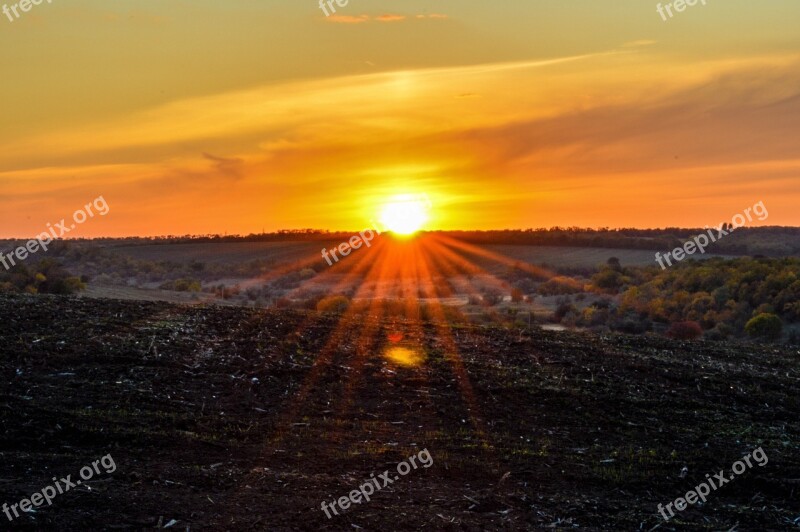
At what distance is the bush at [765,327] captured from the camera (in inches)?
1144

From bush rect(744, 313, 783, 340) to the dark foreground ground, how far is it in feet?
50.5

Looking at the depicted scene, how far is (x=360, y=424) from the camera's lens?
385 inches

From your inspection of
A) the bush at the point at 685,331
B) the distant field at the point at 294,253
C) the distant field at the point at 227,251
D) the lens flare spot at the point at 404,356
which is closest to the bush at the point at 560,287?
the distant field at the point at 294,253

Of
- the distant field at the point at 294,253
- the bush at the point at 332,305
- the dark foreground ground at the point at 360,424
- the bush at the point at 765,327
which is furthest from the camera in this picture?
the distant field at the point at 294,253

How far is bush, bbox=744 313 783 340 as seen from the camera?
29.0 metres

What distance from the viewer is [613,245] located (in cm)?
9462

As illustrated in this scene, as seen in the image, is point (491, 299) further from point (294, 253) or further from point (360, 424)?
point (294, 253)

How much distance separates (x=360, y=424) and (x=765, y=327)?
23102 mm

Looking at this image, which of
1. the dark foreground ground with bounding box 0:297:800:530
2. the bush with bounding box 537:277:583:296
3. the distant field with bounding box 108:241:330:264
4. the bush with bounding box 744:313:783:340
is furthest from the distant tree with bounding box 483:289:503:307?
the dark foreground ground with bounding box 0:297:800:530

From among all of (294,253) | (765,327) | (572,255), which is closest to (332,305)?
(765,327)

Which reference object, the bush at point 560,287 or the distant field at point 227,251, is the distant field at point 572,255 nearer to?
the bush at point 560,287

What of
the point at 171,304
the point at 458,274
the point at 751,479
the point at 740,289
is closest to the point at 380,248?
the point at 458,274

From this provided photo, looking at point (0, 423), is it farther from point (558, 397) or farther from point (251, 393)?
point (558, 397)

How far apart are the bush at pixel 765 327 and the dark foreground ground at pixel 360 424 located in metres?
15.4
